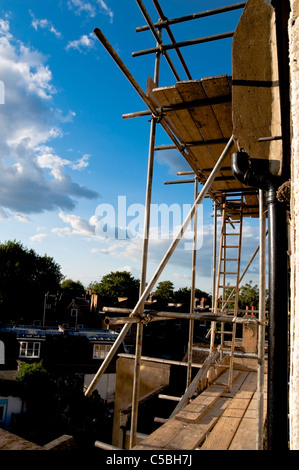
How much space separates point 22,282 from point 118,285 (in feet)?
72.7

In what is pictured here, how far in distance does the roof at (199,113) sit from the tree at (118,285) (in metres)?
53.1

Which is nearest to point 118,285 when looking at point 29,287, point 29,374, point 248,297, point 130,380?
point 29,287

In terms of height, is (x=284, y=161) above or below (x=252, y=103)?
below

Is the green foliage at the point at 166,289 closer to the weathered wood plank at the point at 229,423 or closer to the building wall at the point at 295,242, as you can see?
the weathered wood plank at the point at 229,423

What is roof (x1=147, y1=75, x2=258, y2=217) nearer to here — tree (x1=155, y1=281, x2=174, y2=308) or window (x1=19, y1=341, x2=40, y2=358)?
window (x1=19, y1=341, x2=40, y2=358)

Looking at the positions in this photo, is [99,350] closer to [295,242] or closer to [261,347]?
[261,347]

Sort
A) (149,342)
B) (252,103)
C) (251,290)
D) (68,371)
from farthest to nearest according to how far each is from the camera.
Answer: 1. (149,342)
2. (251,290)
3. (68,371)
4. (252,103)

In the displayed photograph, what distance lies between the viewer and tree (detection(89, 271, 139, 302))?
59.1 metres

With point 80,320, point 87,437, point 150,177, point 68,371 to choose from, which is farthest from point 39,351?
point 150,177

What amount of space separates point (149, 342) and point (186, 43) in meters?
39.9

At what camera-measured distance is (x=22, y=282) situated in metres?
41.5

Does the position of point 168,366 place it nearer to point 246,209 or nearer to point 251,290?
point 246,209

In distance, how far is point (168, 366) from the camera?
8516 millimetres

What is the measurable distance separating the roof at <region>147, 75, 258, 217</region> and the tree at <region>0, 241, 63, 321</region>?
39.3 meters
